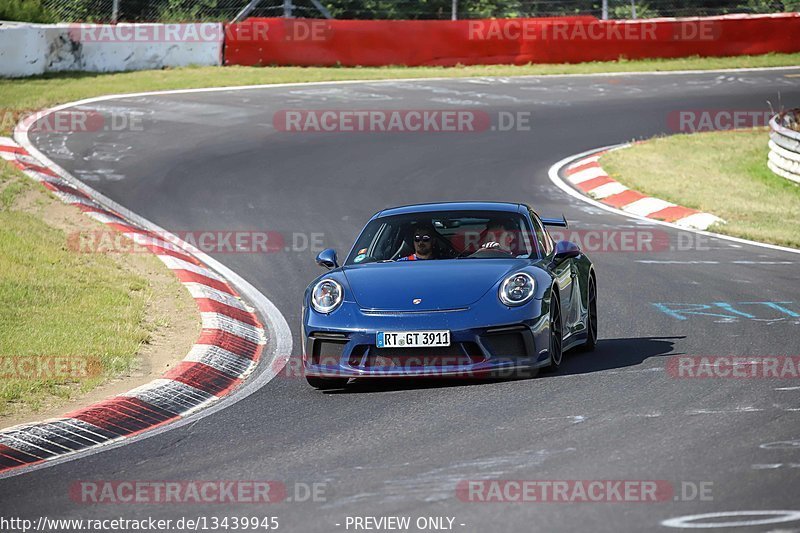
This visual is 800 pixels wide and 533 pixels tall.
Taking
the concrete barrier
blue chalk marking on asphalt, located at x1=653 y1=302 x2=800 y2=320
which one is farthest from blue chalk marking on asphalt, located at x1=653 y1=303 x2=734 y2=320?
the concrete barrier

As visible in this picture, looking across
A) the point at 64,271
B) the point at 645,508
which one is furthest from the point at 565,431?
the point at 64,271

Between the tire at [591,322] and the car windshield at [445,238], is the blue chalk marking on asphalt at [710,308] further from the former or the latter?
the car windshield at [445,238]

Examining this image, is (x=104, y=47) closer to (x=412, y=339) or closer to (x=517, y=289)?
(x=517, y=289)

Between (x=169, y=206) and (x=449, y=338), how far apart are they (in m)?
8.96

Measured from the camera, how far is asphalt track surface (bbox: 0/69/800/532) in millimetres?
5684

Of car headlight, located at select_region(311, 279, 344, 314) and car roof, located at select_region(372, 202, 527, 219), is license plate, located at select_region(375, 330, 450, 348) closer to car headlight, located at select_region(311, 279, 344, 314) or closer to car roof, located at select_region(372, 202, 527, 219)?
car headlight, located at select_region(311, 279, 344, 314)
